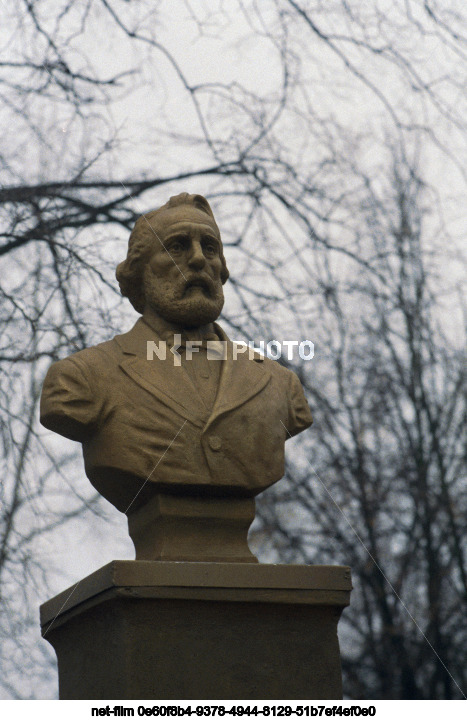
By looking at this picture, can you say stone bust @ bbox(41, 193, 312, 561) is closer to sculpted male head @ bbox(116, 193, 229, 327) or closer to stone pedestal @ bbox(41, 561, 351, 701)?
sculpted male head @ bbox(116, 193, 229, 327)

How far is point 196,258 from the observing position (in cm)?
472

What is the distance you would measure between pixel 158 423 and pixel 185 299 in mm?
560

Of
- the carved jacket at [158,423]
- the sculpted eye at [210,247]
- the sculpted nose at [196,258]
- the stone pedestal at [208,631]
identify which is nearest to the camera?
the stone pedestal at [208,631]

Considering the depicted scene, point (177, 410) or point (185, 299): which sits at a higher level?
point (185, 299)

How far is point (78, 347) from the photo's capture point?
6512mm

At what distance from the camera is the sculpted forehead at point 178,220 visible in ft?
15.8

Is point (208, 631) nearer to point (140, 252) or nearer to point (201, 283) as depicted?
point (201, 283)

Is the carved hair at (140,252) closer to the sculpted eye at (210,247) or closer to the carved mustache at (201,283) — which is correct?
the sculpted eye at (210,247)

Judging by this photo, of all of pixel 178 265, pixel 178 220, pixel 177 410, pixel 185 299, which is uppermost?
pixel 178 220

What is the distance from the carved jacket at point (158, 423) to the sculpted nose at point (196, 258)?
14.8 inches

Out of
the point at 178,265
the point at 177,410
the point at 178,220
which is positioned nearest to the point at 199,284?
the point at 178,265

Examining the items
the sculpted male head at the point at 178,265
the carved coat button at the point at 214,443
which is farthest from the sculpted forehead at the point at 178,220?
the carved coat button at the point at 214,443
